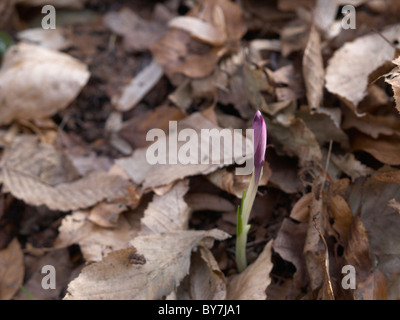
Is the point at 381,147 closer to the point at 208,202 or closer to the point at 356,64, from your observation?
the point at 356,64

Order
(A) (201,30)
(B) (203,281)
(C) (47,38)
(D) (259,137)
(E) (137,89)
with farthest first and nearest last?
1. (C) (47,38)
2. (E) (137,89)
3. (A) (201,30)
4. (B) (203,281)
5. (D) (259,137)

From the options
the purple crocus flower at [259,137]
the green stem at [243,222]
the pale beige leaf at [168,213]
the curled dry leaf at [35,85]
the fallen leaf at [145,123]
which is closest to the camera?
the purple crocus flower at [259,137]

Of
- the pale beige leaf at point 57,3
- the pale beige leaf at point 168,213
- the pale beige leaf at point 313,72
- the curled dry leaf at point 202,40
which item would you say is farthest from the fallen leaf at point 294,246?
the pale beige leaf at point 57,3

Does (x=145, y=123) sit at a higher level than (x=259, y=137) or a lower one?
lower

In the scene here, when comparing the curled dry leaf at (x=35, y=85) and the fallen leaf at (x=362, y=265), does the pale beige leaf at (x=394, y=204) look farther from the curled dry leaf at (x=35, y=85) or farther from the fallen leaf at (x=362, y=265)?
the curled dry leaf at (x=35, y=85)

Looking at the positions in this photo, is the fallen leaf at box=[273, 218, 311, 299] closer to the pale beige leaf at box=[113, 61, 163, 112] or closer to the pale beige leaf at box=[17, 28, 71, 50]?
the pale beige leaf at box=[113, 61, 163, 112]

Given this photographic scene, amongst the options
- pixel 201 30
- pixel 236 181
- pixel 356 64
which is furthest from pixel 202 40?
pixel 236 181
